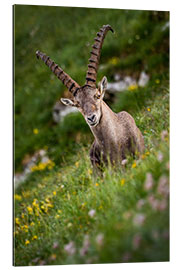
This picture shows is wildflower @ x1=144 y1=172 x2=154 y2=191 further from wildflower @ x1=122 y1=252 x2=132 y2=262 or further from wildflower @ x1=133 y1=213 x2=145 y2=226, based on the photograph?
wildflower @ x1=122 y1=252 x2=132 y2=262

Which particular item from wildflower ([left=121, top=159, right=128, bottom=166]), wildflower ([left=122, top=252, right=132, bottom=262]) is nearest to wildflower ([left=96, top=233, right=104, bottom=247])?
wildflower ([left=122, top=252, right=132, bottom=262])

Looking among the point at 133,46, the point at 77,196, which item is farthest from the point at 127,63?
the point at 77,196

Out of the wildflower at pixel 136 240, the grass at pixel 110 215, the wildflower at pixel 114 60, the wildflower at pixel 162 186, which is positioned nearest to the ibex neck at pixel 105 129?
the grass at pixel 110 215

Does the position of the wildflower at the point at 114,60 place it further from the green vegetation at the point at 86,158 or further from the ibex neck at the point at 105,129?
Result: the ibex neck at the point at 105,129

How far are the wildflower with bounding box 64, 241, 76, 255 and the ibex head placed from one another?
1818 millimetres

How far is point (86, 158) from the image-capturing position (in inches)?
325

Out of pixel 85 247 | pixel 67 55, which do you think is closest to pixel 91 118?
pixel 85 247

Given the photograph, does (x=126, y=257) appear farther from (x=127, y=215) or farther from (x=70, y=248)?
(x=70, y=248)

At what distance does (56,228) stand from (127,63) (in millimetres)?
4248

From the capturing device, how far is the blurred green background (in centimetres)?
950

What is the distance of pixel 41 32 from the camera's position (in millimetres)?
11406

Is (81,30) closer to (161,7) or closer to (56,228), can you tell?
(161,7)

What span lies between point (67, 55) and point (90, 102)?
5274 mm

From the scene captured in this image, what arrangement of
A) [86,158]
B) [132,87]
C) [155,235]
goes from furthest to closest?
[132,87], [86,158], [155,235]
